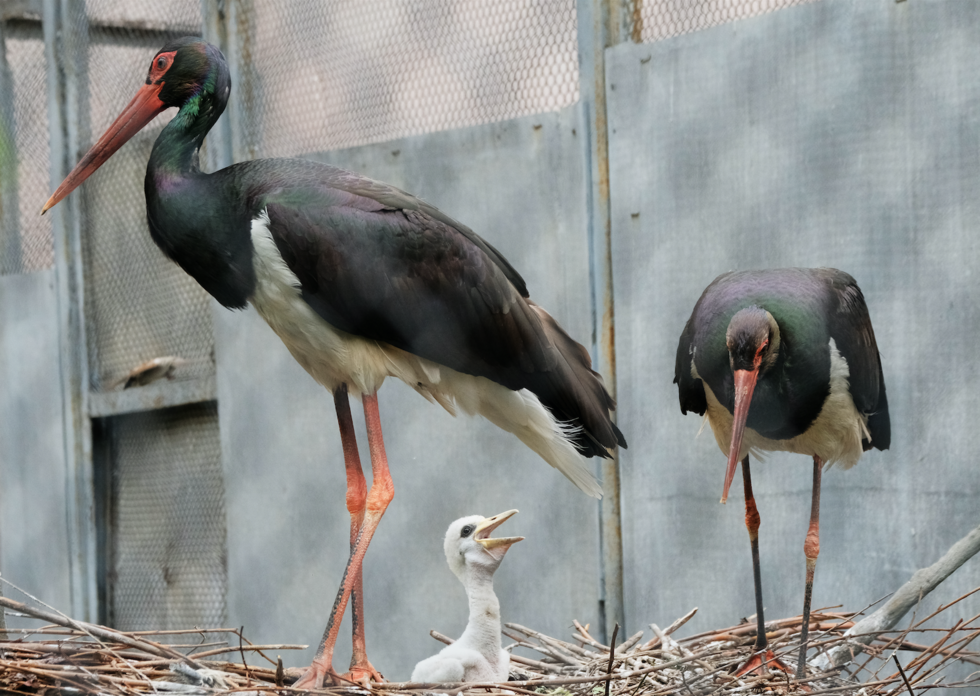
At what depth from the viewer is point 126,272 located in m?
4.68

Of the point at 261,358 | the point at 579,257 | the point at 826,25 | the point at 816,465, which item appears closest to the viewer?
the point at 816,465

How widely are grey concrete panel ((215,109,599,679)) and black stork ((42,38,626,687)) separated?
31.1 inches

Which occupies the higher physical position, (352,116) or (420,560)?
(352,116)

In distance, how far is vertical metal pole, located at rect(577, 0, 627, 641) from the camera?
11.0ft

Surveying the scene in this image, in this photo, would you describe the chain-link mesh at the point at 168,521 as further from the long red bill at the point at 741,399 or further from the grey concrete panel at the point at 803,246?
the long red bill at the point at 741,399

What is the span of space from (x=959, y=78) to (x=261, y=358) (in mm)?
2425

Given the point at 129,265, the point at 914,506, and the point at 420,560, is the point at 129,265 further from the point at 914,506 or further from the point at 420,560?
the point at 914,506

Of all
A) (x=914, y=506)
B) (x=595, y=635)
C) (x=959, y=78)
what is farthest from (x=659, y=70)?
(x=595, y=635)

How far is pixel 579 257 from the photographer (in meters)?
3.46

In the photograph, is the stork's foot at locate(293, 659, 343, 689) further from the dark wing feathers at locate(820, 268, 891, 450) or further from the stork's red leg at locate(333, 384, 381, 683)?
the dark wing feathers at locate(820, 268, 891, 450)

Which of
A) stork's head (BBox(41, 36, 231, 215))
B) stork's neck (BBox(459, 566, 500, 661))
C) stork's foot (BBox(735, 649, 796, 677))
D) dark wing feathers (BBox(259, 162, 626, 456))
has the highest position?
stork's head (BBox(41, 36, 231, 215))

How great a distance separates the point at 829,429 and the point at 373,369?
40.8 inches

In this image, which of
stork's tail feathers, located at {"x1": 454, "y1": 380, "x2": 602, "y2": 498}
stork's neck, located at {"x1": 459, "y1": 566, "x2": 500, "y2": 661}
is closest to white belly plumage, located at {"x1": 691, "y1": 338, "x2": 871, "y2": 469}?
stork's tail feathers, located at {"x1": 454, "y1": 380, "x2": 602, "y2": 498}

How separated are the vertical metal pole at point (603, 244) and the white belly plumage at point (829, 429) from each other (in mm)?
642
